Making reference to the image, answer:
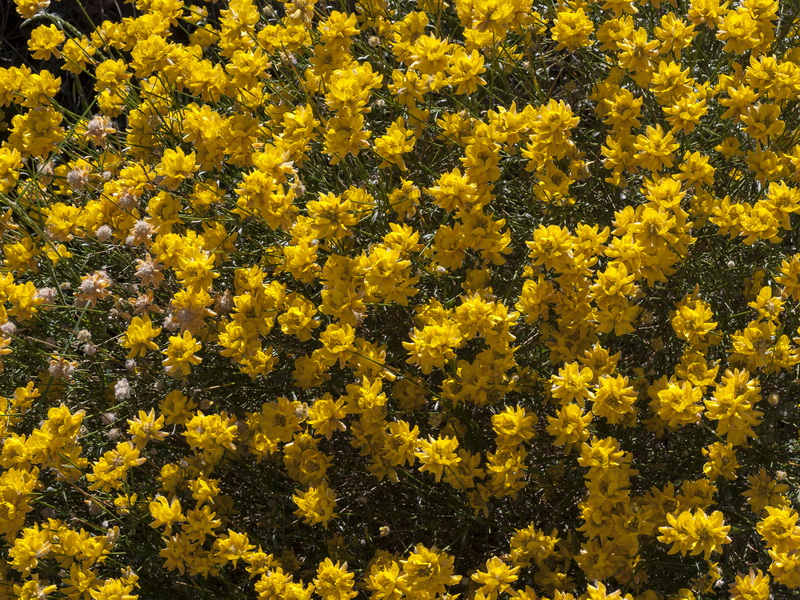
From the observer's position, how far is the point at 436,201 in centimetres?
239

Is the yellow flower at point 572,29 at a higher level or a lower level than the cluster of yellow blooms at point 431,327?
higher

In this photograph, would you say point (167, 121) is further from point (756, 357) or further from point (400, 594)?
point (756, 357)

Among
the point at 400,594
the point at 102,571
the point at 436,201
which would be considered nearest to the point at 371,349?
→ the point at 436,201

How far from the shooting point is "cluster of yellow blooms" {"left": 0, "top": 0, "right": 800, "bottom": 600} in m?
2.24

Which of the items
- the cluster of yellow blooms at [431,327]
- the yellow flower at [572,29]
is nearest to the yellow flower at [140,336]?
the cluster of yellow blooms at [431,327]

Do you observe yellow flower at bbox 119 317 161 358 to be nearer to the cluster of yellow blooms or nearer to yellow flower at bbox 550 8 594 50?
the cluster of yellow blooms

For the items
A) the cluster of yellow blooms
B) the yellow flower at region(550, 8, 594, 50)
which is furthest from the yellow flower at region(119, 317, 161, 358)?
the yellow flower at region(550, 8, 594, 50)

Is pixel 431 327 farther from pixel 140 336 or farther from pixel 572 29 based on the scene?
pixel 572 29

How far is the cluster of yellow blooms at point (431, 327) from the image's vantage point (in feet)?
7.34

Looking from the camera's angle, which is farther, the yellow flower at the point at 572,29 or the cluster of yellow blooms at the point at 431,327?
the yellow flower at the point at 572,29

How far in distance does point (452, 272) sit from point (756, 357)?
0.90m

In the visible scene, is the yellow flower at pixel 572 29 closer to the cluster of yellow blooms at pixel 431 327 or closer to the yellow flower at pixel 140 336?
the cluster of yellow blooms at pixel 431 327

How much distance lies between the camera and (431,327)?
2225 millimetres

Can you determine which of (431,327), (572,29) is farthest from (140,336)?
(572,29)
